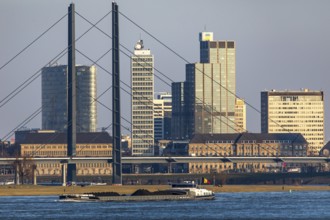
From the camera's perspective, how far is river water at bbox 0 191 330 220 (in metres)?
121

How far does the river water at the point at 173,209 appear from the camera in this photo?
4749 inches

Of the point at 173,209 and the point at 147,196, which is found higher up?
the point at 147,196

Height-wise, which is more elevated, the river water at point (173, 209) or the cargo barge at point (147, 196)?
the cargo barge at point (147, 196)

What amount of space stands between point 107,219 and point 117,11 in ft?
281

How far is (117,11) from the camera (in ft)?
651

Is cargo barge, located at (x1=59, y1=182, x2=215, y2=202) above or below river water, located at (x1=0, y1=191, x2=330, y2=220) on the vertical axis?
above

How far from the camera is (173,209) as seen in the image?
132250 millimetres

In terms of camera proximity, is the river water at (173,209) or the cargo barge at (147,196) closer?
the river water at (173,209)

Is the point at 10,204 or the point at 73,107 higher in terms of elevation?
the point at 73,107

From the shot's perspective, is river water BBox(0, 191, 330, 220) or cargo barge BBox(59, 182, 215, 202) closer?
river water BBox(0, 191, 330, 220)

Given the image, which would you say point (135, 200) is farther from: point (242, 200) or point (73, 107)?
point (73, 107)

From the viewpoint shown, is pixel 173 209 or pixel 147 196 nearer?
pixel 173 209

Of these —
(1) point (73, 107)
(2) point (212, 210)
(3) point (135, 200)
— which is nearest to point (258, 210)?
(2) point (212, 210)

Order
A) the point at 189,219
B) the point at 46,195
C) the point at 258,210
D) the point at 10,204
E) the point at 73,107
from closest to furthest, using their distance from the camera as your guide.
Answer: the point at 189,219, the point at 258,210, the point at 10,204, the point at 46,195, the point at 73,107
